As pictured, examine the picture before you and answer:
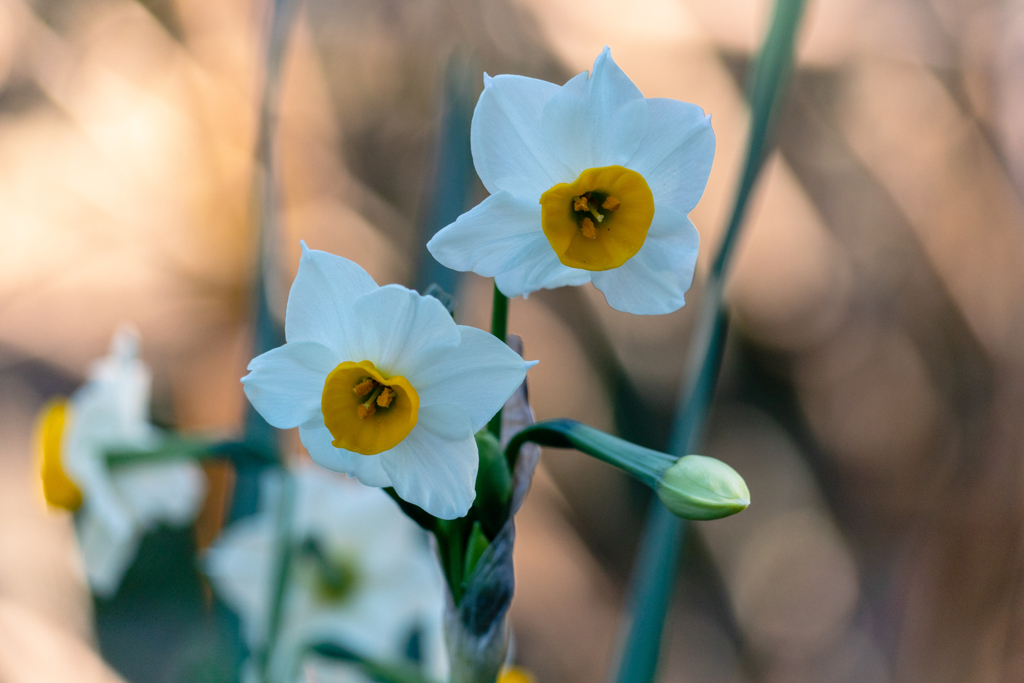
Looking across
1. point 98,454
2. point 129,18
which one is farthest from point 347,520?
point 129,18

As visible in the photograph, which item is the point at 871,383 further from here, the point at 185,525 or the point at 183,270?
the point at 183,270

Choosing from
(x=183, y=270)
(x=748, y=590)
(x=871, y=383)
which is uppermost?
(x=871, y=383)

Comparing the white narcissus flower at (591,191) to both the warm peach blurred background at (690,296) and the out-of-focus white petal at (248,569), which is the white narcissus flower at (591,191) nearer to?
the out-of-focus white petal at (248,569)

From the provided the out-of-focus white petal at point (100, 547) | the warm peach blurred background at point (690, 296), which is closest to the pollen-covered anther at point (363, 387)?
the out-of-focus white petal at point (100, 547)

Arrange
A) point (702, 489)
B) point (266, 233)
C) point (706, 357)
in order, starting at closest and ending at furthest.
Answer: point (702, 489) → point (706, 357) → point (266, 233)

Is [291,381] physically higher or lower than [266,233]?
lower

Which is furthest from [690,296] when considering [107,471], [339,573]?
[107,471]

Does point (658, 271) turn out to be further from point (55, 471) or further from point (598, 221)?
point (55, 471)
